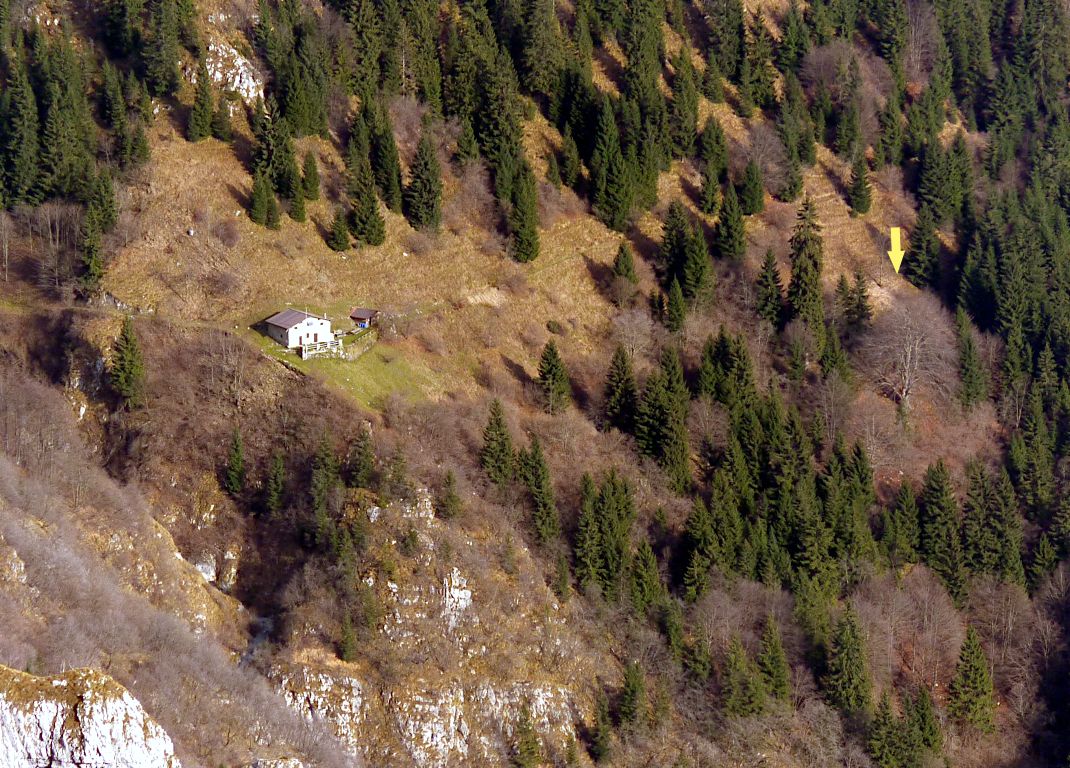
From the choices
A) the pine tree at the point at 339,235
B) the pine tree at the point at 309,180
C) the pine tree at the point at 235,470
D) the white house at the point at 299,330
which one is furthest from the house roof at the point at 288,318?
the pine tree at the point at 309,180

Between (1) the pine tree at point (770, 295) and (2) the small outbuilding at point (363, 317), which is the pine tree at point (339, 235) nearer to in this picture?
(2) the small outbuilding at point (363, 317)

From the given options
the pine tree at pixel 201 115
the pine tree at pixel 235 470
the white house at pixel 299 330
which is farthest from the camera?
the pine tree at pixel 201 115

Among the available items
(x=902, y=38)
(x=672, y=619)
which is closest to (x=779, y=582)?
(x=672, y=619)

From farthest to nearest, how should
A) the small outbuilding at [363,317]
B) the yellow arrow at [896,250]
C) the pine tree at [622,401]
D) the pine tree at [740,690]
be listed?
the yellow arrow at [896,250] → the pine tree at [622,401] → the small outbuilding at [363,317] → the pine tree at [740,690]

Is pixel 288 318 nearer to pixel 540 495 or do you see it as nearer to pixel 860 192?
pixel 540 495

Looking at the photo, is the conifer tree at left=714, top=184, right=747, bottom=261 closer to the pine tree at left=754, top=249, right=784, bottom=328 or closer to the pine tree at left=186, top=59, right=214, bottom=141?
the pine tree at left=754, top=249, right=784, bottom=328

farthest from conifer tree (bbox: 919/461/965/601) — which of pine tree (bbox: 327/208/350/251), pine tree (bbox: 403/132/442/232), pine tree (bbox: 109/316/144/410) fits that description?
pine tree (bbox: 109/316/144/410)
